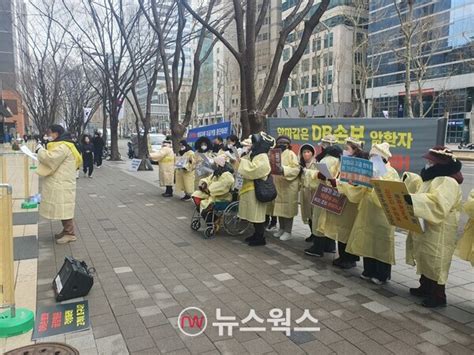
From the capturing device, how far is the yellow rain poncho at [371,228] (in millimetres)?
4660

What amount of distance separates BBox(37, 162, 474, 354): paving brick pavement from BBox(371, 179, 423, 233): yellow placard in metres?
0.88

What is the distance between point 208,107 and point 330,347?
226 feet

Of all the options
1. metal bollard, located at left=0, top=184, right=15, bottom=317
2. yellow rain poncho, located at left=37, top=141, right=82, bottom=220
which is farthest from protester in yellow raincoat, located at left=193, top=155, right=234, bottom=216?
metal bollard, located at left=0, top=184, right=15, bottom=317

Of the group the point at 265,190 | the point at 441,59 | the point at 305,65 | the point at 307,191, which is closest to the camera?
the point at 265,190

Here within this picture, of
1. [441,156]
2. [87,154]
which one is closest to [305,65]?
[87,154]

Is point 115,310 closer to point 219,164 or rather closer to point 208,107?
point 219,164

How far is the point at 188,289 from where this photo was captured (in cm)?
461

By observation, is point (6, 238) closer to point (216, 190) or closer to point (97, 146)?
point (216, 190)

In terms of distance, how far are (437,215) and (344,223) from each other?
1.52 meters

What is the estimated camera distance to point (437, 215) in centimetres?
384

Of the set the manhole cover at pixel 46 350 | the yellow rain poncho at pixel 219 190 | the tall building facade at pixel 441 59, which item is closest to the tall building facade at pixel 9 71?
the tall building facade at pixel 441 59

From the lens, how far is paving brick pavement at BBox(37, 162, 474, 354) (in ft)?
11.4

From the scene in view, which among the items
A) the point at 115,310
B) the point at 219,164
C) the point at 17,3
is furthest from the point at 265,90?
the point at 17,3

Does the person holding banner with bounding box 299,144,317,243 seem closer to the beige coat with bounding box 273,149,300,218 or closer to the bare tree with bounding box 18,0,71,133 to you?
the beige coat with bounding box 273,149,300,218
